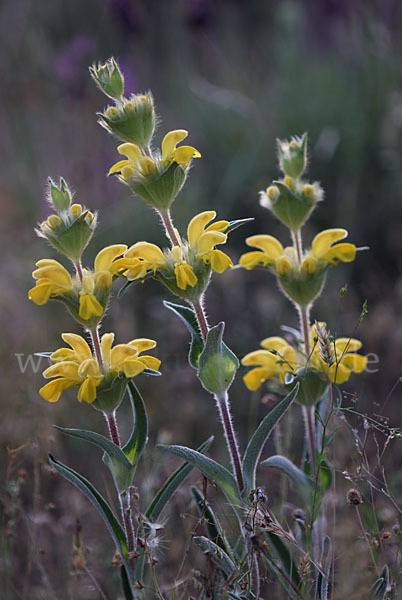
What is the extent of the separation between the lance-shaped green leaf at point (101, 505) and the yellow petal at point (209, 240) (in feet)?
1.70

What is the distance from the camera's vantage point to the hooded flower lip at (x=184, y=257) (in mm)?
1193

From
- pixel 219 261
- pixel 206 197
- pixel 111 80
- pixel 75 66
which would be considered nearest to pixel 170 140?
pixel 111 80

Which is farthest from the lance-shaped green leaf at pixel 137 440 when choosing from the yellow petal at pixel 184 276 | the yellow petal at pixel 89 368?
the yellow petal at pixel 184 276

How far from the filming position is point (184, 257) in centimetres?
128

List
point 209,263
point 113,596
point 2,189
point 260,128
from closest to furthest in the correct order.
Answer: point 209,263 < point 113,596 < point 260,128 < point 2,189

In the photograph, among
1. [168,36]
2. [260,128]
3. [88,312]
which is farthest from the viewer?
[168,36]

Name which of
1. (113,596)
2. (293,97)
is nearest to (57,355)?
(113,596)

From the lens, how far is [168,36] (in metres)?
6.80

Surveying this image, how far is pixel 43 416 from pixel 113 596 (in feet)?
2.32

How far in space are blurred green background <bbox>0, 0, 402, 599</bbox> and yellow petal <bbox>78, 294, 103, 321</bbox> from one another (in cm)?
53

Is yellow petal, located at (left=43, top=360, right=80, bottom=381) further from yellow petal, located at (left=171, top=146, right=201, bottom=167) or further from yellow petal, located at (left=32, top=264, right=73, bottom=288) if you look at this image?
yellow petal, located at (left=171, top=146, right=201, bottom=167)

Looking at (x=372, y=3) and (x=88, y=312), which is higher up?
(x=372, y=3)

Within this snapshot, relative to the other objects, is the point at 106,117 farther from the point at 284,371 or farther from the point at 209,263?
the point at 284,371

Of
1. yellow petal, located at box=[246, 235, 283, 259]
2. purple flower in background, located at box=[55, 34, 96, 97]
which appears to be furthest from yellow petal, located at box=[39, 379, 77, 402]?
purple flower in background, located at box=[55, 34, 96, 97]
